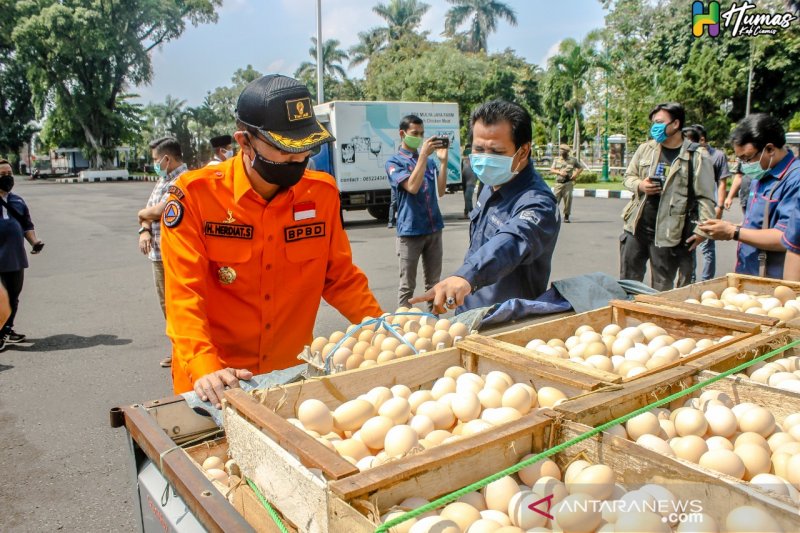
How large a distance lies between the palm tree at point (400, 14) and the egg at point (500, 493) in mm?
60700

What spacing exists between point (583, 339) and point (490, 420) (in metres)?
0.93

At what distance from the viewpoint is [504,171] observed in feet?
10.5

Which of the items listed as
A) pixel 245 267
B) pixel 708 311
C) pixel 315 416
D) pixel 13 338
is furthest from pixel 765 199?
pixel 13 338

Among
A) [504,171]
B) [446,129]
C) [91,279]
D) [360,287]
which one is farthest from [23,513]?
[446,129]

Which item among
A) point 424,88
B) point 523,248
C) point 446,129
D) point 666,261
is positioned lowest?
point 666,261

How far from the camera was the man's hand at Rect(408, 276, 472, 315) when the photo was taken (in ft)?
8.73

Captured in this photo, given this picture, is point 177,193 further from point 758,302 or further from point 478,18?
point 478,18

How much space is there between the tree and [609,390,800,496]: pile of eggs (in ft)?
154

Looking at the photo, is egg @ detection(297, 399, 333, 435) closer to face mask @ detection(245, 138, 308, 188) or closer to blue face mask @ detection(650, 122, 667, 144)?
face mask @ detection(245, 138, 308, 188)

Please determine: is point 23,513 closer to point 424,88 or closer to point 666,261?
point 666,261

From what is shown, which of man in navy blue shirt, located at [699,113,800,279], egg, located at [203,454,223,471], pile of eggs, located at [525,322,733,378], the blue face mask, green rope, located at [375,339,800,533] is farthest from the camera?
the blue face mask

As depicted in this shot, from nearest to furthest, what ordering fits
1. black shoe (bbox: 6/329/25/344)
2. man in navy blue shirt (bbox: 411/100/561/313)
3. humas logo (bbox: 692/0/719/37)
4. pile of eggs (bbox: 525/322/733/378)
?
pile of eggs (bbox: 525/322/733/378) → man in navy blue shirt (bbox: 411/100/561/313) → black shoe (bbox: 6/329/25/344) → humas logo (bbox: 692/0/719/37)

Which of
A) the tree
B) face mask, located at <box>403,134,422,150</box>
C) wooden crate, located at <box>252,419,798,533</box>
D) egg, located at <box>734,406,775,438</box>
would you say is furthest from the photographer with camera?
the tree

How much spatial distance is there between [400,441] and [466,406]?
31 cm
